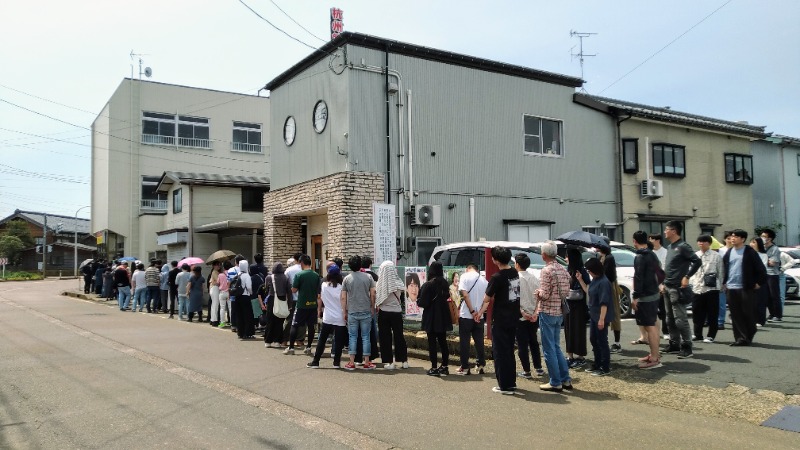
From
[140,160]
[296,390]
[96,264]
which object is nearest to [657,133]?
[296,390]

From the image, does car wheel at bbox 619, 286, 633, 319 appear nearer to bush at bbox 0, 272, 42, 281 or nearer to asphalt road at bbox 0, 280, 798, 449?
asphalt road at bbox 0, 280, 798, 449

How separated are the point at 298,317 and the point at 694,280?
22.2 ft

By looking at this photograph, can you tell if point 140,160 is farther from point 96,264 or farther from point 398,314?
point 398,314

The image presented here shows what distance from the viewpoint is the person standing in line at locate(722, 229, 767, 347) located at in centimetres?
921

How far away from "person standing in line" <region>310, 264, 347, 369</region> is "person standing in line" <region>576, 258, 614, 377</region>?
3.81m

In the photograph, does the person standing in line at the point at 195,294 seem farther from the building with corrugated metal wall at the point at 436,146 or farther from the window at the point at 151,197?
the window at the point at 151,197

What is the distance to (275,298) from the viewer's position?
11195 millimetres

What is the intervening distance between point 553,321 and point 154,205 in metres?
36.8

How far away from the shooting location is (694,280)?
980cm

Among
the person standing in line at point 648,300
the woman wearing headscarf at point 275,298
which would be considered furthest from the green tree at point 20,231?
the person standing in line at point 648,300

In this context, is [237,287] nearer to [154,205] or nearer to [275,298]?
[275,298]

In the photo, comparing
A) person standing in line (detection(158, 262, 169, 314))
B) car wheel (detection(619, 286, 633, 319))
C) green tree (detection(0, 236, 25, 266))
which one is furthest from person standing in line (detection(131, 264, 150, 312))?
green tree (detection(0, 236, 25, 266))

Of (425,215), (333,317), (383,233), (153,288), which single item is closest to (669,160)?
(425,215)

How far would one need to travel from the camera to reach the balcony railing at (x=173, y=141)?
39.5 m
